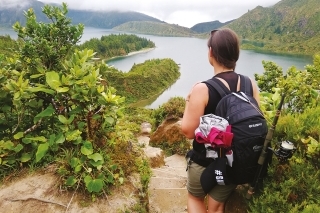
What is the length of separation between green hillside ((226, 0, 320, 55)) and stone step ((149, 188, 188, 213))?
4738 inches

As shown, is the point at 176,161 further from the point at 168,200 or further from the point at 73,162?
the point at 73,162

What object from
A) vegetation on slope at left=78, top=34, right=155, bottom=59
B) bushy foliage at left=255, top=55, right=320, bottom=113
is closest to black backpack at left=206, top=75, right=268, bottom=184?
bushy foliage at left=255, top=55, right=320, bottom=113

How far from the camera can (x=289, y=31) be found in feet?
533

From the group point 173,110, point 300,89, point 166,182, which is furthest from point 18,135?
point 173,110

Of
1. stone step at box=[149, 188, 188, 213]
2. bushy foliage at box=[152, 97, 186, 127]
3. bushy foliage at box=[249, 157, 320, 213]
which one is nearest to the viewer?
bushy foliage at box=[249, 157, 320, 213]

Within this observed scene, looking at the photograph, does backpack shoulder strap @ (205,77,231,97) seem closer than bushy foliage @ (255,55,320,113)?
Yes

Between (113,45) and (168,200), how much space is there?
105001 millimetres

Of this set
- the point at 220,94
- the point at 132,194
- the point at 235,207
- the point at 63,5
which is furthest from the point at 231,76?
the point at 63,5

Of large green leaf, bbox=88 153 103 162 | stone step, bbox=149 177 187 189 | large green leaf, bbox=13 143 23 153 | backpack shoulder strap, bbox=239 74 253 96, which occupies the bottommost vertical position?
stone step, bbox=149 177 187 189

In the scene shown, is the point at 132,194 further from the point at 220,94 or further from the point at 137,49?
the point at 137,49

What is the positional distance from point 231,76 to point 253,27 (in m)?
216

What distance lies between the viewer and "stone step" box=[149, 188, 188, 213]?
4.02 metres

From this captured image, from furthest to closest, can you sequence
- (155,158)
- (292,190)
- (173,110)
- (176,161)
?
(173,110) → (176,161) → (155,158) → (292,190)

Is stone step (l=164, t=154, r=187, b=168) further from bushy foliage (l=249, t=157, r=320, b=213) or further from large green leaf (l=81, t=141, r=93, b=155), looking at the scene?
bushy foliage (l=249, t=157, r=320, b=213)
